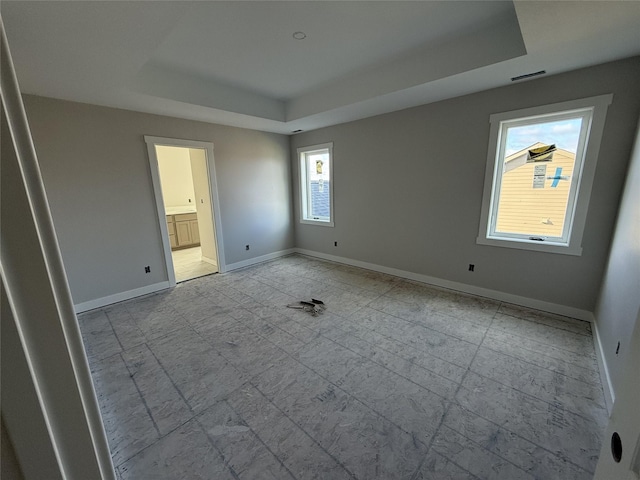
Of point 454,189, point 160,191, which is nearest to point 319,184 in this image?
point 454,189

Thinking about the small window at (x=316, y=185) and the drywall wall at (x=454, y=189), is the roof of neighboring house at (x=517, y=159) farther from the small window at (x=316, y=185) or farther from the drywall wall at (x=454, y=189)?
the small window at (x=316, y=185)

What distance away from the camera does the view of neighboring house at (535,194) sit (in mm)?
2898

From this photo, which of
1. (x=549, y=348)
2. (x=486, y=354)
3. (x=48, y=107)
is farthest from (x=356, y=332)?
(x=48, y=107)

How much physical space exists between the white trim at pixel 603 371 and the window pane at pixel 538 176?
3.58ft

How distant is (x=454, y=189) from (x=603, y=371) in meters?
2.33

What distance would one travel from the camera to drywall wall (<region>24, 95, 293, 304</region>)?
3.06 meters

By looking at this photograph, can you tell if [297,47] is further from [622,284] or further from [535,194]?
[622,284]

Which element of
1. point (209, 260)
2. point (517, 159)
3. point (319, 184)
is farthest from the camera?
point (319, 184)

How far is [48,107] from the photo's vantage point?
2955 millimetres

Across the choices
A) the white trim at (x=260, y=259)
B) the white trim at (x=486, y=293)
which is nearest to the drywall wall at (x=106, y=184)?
the white trim at (x=260, y=259)

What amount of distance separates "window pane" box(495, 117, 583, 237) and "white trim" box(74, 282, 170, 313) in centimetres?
495

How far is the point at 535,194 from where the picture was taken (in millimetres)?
3070

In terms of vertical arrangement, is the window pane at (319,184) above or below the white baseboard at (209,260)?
above

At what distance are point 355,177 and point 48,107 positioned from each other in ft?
13.5
